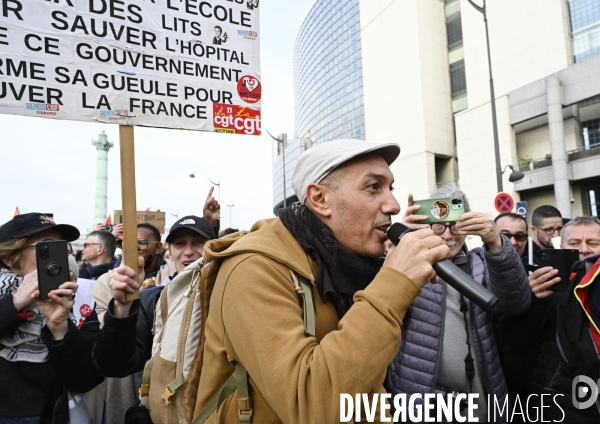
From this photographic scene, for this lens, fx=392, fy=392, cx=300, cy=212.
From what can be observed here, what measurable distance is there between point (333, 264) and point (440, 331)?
1.34 meters

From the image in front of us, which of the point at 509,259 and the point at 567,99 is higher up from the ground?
the point at 567,99

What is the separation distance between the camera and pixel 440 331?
241 cm

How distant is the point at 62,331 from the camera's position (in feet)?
6.57

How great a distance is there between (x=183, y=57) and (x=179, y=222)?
1.67 meters

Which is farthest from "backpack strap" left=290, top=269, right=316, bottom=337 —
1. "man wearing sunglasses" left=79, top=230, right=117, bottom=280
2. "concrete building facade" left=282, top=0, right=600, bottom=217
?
"concrete building facade" left=282, top=0, right=600, bottom=217

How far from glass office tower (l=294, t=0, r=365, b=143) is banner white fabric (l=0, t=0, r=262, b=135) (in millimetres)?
44806

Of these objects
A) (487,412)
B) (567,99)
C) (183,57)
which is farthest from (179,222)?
(567,99)

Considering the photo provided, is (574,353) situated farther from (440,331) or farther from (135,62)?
(135,62)

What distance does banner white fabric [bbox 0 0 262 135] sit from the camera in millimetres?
2039

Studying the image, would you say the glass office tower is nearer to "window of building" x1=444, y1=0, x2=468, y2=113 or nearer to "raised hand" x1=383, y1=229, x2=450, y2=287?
"window of building" x1=444, y1=0, x2=468, y2=113

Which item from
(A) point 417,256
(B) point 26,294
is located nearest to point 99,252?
(B) point 26,294

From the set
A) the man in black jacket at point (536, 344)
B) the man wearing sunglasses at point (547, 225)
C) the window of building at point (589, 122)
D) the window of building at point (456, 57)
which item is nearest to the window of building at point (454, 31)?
the window of building at point (456, 57)

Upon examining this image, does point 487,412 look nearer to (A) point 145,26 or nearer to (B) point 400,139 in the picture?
(A) point 145,26

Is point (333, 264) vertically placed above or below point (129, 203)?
below
